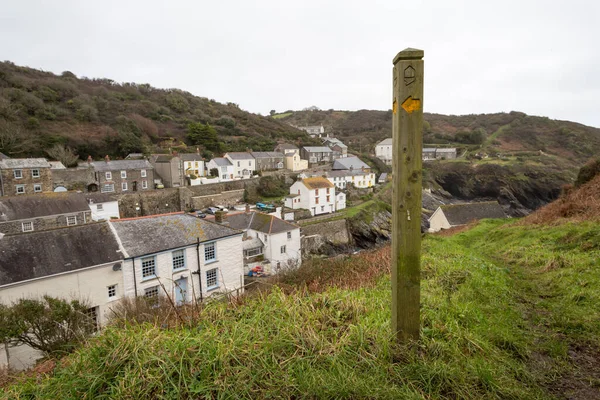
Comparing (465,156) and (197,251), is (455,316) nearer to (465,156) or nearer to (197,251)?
(197,251)

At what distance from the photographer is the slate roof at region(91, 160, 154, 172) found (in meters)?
39.0

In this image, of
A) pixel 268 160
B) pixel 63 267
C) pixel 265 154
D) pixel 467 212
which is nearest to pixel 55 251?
pixel 63 267

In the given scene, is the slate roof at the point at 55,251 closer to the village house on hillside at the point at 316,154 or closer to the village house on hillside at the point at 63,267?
the village house on hillside at the point at 63,267

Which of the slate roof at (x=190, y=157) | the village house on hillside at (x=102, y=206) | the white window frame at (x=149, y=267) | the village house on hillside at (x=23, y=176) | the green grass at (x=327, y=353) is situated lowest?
the white window frame at (x=149, y=267)

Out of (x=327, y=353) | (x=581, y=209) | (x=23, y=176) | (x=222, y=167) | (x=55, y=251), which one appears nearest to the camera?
(x=327, y=353)

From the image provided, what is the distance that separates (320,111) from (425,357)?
6352 inches

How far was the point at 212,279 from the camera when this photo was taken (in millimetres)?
17562

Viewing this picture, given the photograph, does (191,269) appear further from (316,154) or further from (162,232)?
(316,154)

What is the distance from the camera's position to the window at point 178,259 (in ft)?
52.6

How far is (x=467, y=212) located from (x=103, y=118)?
6430 cm

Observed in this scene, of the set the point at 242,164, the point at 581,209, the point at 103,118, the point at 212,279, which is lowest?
the point at 212,279

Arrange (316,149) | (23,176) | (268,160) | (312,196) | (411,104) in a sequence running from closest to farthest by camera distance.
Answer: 1. (411,104)
2. (23,176)
3. (312,196)
4. (268,160)
5. (316,149)

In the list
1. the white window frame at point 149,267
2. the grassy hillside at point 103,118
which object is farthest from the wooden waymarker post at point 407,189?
the grassy hillside at point 103,118

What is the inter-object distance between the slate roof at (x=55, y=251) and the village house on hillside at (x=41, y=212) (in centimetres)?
1149
